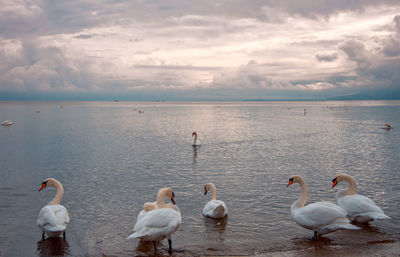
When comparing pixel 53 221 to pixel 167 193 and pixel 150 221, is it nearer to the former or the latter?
pixel 150 221

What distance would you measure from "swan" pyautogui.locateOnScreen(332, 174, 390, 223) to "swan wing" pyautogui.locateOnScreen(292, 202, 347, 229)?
140 cm

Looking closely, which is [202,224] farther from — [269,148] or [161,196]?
[269,148]

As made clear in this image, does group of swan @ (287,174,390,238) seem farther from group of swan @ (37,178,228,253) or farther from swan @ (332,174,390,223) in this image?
group of swan @ (37,178,228,253)

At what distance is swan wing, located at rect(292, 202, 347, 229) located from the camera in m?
8.61

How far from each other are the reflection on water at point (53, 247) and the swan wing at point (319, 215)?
19.7 ft

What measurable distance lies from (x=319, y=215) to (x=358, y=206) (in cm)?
192

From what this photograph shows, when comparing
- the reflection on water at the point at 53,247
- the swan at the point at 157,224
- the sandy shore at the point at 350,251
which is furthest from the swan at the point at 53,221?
the sandy shore at the point at 350,251

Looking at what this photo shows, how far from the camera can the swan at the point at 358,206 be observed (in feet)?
31.6

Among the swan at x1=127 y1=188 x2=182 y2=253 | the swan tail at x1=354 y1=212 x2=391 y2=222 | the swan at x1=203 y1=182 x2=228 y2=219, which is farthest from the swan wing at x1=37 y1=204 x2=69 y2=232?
the swan tail at x1=354 y1=212 x2=391 y2=222

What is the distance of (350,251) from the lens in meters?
8.26

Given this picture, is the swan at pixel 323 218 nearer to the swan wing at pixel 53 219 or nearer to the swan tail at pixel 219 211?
the swan tail at pixel 219 211

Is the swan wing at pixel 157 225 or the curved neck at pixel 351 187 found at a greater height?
the curved neck at pixel 351 187

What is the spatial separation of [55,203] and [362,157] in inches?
749

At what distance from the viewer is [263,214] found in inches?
447
